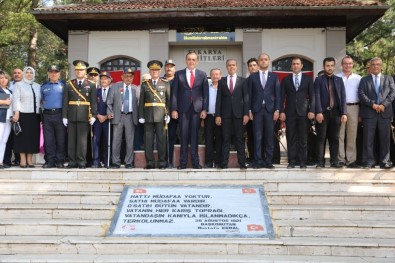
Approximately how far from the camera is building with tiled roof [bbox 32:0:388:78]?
13.3 m

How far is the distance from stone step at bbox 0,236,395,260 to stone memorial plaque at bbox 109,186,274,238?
179mm

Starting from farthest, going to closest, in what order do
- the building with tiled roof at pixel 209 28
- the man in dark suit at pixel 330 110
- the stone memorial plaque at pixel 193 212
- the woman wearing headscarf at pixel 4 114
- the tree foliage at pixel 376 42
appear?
the tree foliage at pixel 376 42 → the building with tiled roof at pixel 209 28 → the woman wearing headscarf at pixel 4 114 → the man in dark suit at pixel 330 110 → the stone memorial plaque at pixel 193 212

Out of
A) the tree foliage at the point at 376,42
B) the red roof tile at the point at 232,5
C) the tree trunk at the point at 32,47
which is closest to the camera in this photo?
the red roof tile at the point at 232,5

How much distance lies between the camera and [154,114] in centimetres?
764

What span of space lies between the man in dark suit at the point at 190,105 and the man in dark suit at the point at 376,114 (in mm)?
2964

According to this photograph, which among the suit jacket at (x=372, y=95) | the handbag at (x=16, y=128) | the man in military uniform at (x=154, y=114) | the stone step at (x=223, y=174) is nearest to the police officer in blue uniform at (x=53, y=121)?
the handbag at (x=16, y=128)

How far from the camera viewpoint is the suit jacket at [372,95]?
744 centimetres

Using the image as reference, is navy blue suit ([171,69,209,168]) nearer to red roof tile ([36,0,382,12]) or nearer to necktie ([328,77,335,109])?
necktie ([328,77,335,109])

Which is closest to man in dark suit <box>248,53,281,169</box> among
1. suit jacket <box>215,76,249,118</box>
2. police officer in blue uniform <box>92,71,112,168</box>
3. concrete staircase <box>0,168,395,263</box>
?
suit jacket <box>215,76,249,118</box>

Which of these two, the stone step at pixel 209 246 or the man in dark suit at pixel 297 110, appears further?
the man in dark suit at pixel 297 110

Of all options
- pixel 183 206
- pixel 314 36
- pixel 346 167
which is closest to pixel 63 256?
pixel 183 206

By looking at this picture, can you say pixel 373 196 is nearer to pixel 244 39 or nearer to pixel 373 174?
pixel 373 174

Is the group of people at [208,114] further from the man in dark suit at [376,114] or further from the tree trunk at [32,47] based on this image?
the tree trunk at [32,47]

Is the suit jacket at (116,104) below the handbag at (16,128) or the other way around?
the other way around
